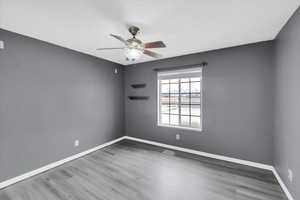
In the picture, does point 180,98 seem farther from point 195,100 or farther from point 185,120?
point 185,120

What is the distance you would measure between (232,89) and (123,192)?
281 centimetres

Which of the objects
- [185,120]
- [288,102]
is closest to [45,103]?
[185,120]

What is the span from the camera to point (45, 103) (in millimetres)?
2518

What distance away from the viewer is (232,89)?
2.78 m

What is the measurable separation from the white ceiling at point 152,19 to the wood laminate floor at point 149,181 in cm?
246

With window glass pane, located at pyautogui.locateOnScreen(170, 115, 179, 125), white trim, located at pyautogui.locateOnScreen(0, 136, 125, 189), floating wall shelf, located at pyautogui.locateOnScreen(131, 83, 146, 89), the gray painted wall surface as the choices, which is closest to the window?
window glass pane, located at pyautogui.locateOnScreen(170, 115, 179, 125)

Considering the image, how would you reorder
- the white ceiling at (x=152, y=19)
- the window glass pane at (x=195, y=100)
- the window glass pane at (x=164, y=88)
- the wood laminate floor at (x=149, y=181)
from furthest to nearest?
1. the window glass pane at (x=164, y=88)
2. the window glass pane at (x=195, y=100)
3. the wood laminate floor at (x=149, y=181)
4. the white ceiling at (x=152, y=19)

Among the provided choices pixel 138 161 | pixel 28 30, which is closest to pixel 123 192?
pixel 138 161

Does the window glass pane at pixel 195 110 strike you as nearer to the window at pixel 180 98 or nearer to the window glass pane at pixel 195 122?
the window at pixel 180 98

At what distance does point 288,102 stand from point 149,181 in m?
2.34

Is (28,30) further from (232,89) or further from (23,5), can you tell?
(232,89)

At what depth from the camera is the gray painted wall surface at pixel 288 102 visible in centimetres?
155


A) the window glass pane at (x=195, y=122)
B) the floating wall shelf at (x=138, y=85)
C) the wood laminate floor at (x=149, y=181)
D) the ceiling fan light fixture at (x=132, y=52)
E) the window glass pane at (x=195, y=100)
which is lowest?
the wood laminate floor at (x=149, y=181)

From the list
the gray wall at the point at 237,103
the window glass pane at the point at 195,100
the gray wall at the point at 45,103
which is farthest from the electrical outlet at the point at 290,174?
the gray wall at the point at 45,103
